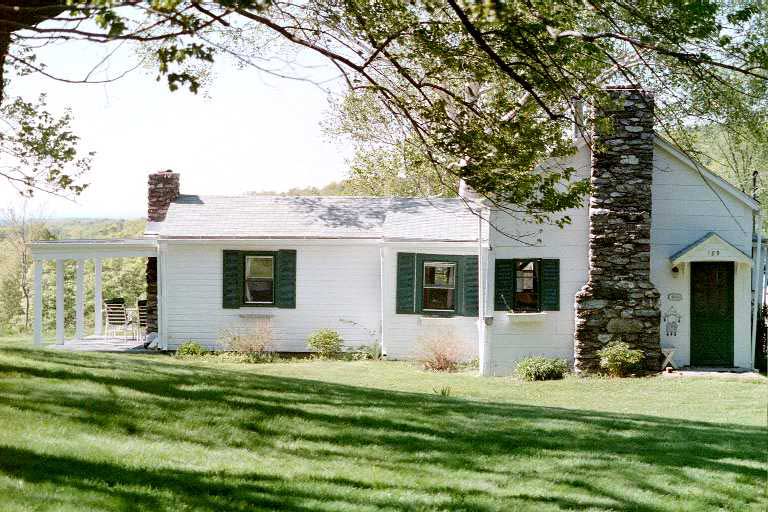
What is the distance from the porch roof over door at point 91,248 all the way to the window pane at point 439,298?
686 centimetres

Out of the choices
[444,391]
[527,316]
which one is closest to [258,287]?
[527,316]

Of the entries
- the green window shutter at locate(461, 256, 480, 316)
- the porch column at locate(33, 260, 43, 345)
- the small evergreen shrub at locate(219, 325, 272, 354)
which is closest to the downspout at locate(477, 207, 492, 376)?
the green window shutter at locate(461, 256, 480, 316)

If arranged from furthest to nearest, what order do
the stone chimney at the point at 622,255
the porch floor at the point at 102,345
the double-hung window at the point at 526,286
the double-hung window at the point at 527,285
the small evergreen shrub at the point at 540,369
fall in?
the porch floor at the point at 102,345 → the double-hung window at the point at 526,286 → the double-hung window at the point at 527,285 → the stone chimney at the point at 622,255 → the small evergreen shrub at the point at 540,369

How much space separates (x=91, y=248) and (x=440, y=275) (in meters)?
8.64

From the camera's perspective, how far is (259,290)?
69.9 feet

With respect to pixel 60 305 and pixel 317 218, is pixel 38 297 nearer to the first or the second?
pixel 60 305

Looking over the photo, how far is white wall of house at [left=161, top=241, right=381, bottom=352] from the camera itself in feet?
68.6

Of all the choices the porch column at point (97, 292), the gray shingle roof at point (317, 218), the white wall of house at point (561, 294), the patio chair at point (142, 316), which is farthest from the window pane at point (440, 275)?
the porch column at point (97, 292)

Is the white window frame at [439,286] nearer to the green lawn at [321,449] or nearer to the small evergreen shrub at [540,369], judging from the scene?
the small evergreen shrub at [540,369]

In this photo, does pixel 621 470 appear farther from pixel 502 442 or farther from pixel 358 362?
pixel 358 362

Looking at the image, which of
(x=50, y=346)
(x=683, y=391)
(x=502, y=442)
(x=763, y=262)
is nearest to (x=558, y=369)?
(x=683, y=391)

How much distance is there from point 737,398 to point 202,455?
33.8 ft

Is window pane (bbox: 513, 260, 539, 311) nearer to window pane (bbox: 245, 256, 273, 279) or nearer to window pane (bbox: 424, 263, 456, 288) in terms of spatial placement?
window pane (bbox: 424, 263, 456, 288)

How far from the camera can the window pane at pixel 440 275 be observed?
20375mm
